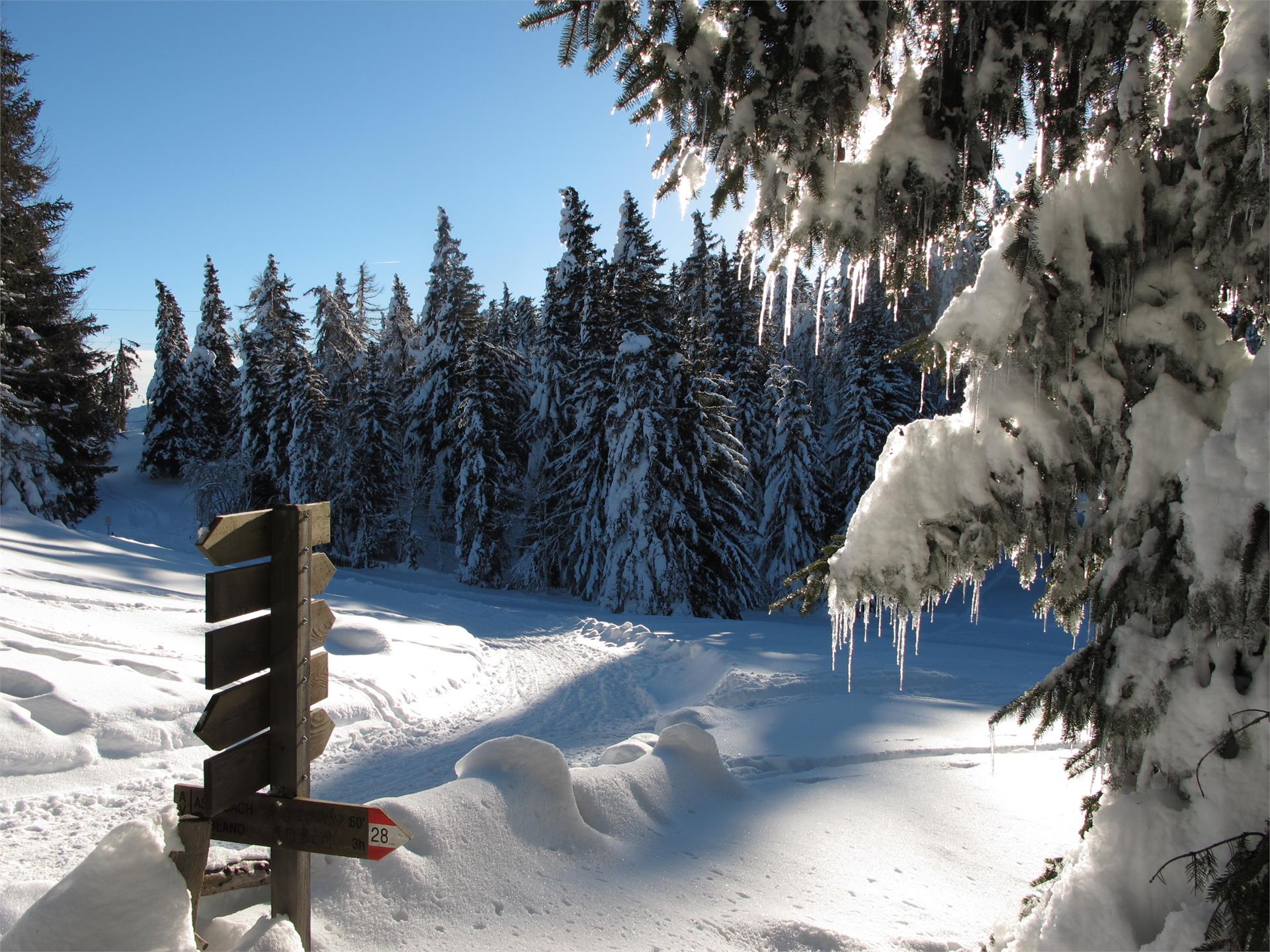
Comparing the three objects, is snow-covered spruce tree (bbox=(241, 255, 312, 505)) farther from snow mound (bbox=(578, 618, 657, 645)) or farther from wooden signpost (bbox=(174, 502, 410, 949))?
wooden signpost (bbox=(174, 502, 410, 949))

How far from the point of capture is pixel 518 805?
4.15m

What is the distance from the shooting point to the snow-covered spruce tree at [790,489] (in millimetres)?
24141

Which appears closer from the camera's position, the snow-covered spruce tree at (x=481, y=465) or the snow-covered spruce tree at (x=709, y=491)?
the snow-covered spruce tree at (x=709, y=491)

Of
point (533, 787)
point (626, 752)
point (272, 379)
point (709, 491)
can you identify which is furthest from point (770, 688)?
point (272, 379)

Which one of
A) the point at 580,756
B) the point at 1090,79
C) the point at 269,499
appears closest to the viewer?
the point at 1090,79

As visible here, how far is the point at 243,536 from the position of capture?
10.2 ft

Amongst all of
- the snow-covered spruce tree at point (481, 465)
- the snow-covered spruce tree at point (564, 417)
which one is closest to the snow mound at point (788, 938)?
the snow-covered spruce tree at point (564, 417)

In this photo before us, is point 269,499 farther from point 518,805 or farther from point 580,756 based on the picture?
point 518,805

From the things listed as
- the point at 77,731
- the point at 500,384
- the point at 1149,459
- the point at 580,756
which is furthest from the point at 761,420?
the point at 1149,459

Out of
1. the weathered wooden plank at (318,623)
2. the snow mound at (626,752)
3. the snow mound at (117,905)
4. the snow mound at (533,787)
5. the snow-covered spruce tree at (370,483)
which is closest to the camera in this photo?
the snow mound at (117,905)

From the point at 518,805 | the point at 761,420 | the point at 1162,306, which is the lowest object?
the point at 518,805

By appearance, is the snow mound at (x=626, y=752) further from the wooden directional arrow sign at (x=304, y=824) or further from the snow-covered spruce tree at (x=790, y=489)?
the snow-covered spruce tree at (x=790, y=489)

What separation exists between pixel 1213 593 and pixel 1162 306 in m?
0.94

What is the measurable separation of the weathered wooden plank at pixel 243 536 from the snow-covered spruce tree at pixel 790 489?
2154 centimetres
